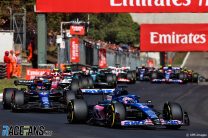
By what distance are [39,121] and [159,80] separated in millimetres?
23326

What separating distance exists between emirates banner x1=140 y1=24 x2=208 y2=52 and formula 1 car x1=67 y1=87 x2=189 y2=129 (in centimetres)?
2934

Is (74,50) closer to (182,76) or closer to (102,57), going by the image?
(102,57)

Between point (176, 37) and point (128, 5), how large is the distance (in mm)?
11132

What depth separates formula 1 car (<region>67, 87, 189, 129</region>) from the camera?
1557cm

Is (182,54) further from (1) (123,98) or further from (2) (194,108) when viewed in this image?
(1) (123,98)

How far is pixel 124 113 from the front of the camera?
15672 millimetres

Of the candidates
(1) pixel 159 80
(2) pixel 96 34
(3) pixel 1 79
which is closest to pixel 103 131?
(3) pixel 1 79

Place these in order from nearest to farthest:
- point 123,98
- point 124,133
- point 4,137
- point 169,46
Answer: point 4,137 < point 124,133 < point 123,98 < point 169,46

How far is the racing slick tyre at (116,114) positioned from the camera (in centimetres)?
1558

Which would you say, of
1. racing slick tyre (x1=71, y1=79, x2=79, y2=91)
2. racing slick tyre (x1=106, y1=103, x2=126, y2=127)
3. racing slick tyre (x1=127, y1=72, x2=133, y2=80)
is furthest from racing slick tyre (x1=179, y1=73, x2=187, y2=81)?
racing slick tyre (x1=106, y1=103, x2=126, y2=127)

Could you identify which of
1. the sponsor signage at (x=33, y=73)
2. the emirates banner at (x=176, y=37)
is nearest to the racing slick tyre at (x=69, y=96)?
the sponsor signage at (x=33, y=73)

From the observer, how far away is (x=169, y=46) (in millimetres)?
47219

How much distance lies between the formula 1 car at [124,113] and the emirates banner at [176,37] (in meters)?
29.3

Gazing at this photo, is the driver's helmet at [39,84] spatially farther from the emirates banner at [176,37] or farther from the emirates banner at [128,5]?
the emirates banner at [176,37]
